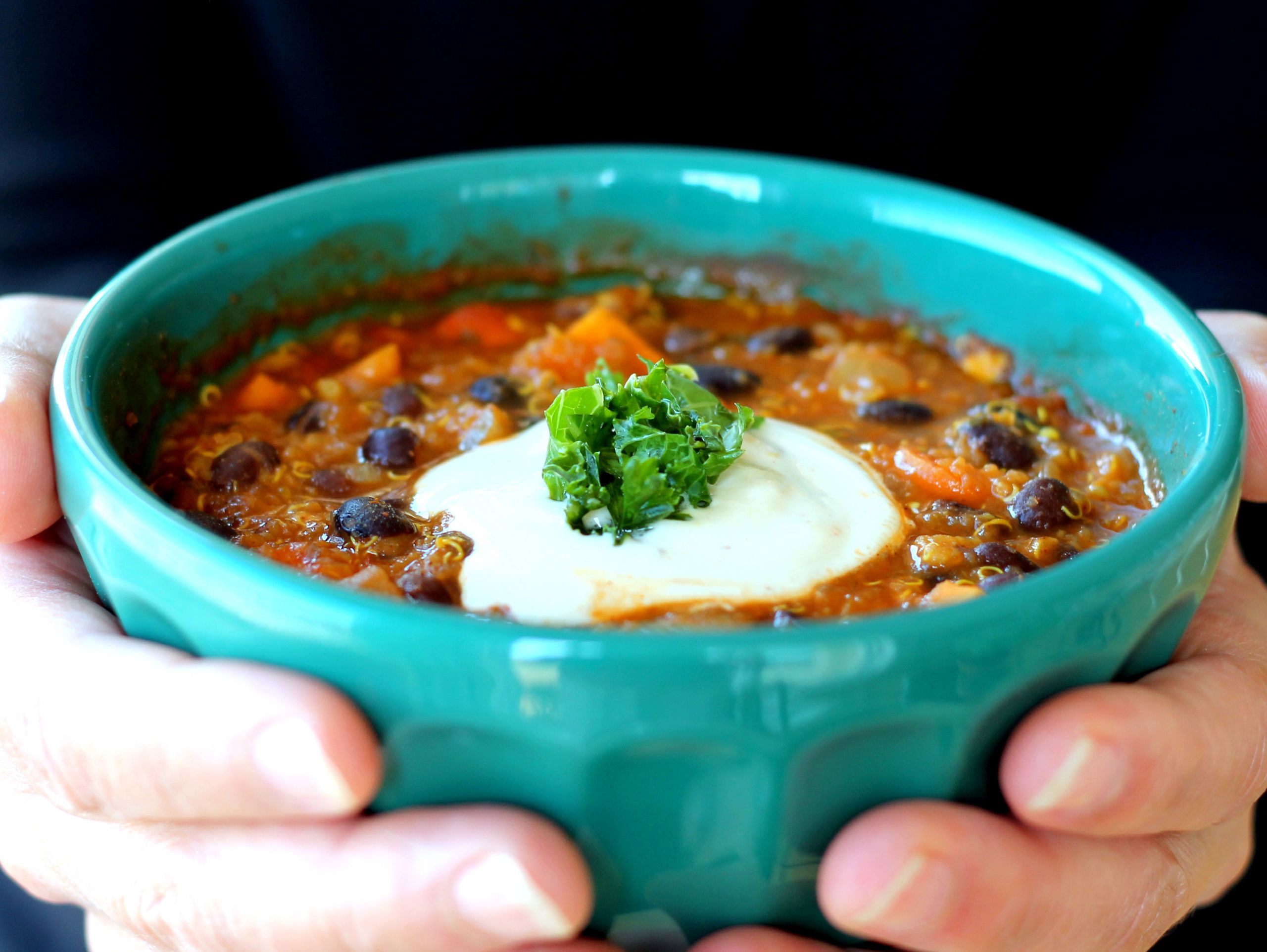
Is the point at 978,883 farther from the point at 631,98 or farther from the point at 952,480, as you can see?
the point at 631,98

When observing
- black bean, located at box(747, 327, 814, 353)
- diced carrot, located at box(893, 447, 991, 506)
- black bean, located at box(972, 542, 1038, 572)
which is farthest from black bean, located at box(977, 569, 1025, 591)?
black bean, located at box(747, 327, 814, 353)

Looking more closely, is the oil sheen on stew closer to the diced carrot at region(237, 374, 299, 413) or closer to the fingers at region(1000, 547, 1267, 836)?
the diced carrot at region(237, 374, 299, 413)

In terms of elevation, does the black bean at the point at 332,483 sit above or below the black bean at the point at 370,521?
below

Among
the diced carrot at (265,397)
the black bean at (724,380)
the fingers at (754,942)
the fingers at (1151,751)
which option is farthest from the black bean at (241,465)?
the fingers at (1151,751)

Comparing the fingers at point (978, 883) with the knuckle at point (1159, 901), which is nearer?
the fingers at point (978, 883)

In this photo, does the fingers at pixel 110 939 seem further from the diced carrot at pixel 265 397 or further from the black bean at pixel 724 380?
the black bean at pixel 724 380

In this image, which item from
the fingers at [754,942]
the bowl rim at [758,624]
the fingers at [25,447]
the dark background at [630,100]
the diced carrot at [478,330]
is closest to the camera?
the bowl rim at [758,624]

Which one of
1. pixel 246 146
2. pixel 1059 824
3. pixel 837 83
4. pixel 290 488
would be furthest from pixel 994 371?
pixel 246 146
